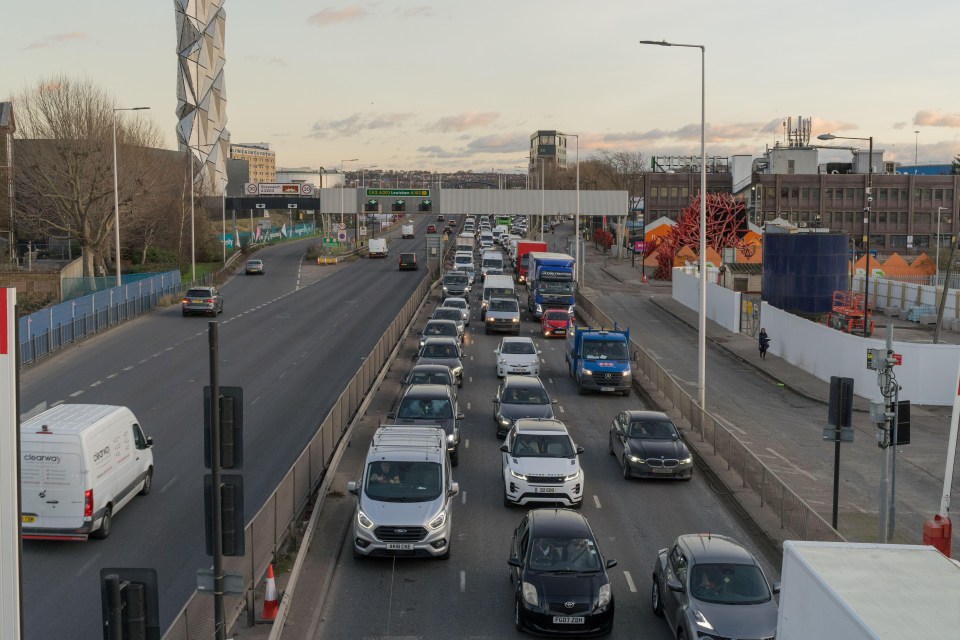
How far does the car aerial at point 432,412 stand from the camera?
2483 centimetres

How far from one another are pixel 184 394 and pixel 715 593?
73.1 feet

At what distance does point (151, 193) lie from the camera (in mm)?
70375

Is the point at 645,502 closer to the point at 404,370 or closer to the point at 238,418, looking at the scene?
the point at 238,418

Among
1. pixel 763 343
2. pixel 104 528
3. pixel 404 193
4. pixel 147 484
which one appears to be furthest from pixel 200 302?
pixel 404 193

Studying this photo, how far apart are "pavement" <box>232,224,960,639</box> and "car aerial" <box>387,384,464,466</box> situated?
12.7 feet

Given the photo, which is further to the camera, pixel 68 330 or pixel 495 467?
pixel 68 330

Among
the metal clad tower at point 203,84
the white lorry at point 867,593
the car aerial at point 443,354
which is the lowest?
the car aerial at point 443,354

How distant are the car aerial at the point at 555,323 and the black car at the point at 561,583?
107ft

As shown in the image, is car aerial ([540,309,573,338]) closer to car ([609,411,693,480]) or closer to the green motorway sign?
car ([609,411,693,480])

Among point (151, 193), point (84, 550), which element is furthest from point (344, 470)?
point (151, 193)

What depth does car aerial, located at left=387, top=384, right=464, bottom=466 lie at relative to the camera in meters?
24.8

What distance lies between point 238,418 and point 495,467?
13.2m

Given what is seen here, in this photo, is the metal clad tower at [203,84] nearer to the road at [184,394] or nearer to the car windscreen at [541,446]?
the road at [184,394]

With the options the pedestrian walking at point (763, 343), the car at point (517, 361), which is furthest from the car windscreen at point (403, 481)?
the pedestrian walking at point (763, 343)
